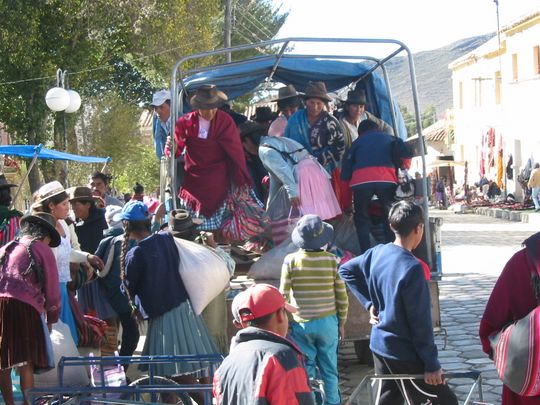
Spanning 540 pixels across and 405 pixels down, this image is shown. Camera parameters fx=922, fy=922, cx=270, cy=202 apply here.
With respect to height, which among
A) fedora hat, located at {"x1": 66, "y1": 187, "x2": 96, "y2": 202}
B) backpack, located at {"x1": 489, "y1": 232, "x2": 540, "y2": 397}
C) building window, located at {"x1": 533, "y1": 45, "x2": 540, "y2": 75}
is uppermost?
building window, located at {"x1": 533, "y1": 45, "x2": 540, "y2": 75}

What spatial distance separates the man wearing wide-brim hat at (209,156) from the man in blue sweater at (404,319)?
4.08 m

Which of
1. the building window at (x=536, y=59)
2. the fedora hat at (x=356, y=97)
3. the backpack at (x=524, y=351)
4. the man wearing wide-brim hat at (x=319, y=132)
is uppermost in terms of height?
the building window at (x=536, y=59)

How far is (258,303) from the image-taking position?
361cm

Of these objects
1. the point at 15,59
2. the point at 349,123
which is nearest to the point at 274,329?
the point at 349,123

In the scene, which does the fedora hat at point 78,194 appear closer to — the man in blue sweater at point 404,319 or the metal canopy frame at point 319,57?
the metal canopy frame at point 319,57

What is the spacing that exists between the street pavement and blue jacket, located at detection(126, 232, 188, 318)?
2016 millimetres

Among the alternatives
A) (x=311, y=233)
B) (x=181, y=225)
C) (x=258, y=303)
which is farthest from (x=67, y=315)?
(x=258, y=303)

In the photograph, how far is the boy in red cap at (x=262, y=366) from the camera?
10.9 ft

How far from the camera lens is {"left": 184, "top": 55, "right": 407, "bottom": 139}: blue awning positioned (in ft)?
32.9

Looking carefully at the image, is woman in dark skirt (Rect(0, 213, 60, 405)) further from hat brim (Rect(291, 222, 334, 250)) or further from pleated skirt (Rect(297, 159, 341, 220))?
pleated skirt (Rect(297, 159, 341, 220))

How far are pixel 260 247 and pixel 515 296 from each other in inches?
221

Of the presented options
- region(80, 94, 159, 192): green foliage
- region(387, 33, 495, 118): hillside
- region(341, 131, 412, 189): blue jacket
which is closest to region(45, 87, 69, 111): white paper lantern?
region(341, 131, 412, 189): blue jacket

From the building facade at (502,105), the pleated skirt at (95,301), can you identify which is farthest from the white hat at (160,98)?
the building facade at (502,105)

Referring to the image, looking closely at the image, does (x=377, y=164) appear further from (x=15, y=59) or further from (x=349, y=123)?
(x=15, y=59)
